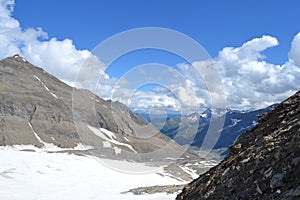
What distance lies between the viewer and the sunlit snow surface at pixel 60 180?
48.8m

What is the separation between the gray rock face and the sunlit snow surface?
1298 inches

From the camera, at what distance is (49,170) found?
73625 millimetres

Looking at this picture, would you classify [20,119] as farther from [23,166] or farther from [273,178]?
[273,178]

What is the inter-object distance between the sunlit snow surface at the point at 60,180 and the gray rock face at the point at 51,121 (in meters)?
33.0

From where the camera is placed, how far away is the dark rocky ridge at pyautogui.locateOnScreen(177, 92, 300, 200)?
26.5 feet

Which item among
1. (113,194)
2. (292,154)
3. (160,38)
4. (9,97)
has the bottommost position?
(113,194)

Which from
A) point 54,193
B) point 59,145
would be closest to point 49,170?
point 54,193

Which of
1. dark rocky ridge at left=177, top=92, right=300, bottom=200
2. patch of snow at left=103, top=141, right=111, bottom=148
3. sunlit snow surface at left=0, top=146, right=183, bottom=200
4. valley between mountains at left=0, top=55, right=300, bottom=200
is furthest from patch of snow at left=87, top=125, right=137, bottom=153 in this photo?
dark rocky ridge at left=177, top=92, right=300, bottom=200

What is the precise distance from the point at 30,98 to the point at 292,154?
16423cm

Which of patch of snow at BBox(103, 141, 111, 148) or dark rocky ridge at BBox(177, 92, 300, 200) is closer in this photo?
dark rocky ridge at BBox(177, 92, 300, 200)

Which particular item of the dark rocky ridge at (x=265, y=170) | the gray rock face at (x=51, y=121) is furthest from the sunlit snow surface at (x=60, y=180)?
the gray rock face at (x=51, y=121)

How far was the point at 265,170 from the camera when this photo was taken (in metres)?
8.79

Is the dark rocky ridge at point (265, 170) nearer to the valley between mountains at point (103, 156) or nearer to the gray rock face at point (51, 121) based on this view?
the valley between mountains at point (103, 156)

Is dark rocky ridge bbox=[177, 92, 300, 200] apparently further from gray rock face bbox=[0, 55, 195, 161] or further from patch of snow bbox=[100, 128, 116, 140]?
patch of snow bbox=[100, 128, 116, 140]
